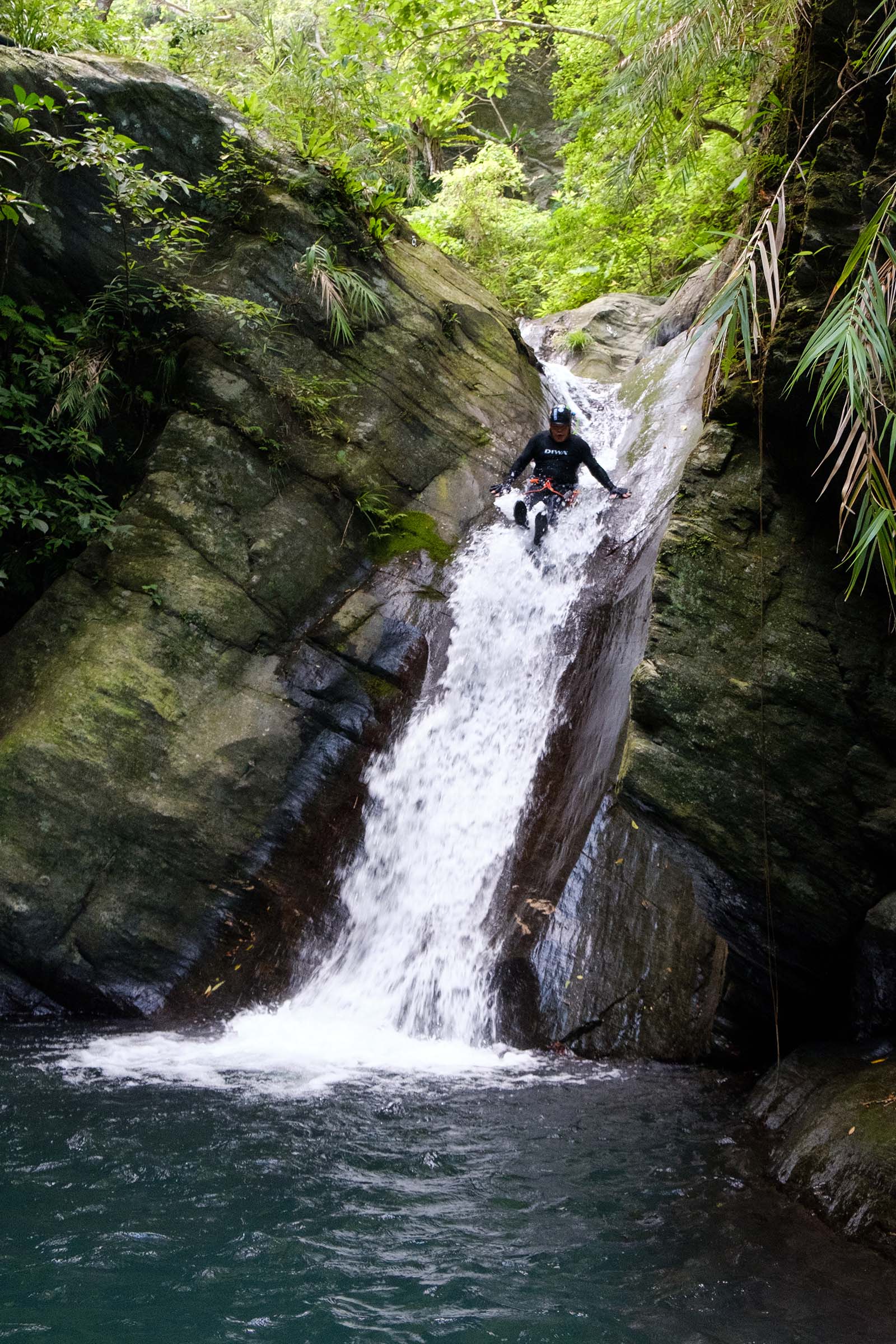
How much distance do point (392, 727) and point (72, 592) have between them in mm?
3066

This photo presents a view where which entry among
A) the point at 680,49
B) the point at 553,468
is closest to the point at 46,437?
the point at 553,468

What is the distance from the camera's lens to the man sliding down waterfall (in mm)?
9516

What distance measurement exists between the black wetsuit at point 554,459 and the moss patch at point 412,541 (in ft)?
3.43

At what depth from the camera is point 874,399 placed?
13.9 feet

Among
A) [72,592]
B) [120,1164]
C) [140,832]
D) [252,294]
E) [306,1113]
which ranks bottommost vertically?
[120,1164]

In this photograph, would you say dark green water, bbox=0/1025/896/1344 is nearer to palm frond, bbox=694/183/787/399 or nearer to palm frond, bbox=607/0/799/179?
palm frond, bbox=694/183/787/399

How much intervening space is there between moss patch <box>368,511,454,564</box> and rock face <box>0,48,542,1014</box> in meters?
0.03

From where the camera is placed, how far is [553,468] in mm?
9641

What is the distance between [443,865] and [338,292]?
6.10 metres

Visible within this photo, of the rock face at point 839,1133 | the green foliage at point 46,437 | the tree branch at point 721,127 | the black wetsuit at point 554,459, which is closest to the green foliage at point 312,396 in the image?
the green foliage at point 46,437

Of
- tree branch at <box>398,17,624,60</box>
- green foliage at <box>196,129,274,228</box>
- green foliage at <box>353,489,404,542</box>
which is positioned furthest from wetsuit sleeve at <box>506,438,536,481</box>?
tree branch at <box>398,17,624,60</box>

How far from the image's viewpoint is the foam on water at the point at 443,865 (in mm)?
5934

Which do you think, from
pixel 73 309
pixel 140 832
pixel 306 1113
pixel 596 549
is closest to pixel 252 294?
pixel 73 309

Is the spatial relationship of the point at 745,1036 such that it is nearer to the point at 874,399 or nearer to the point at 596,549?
the point at 874,399
